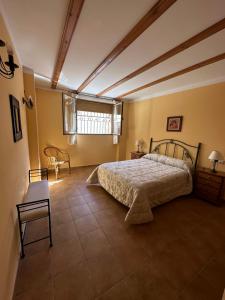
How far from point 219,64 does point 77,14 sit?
2.28 meters

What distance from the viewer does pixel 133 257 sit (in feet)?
4.91

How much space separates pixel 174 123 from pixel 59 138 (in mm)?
3446

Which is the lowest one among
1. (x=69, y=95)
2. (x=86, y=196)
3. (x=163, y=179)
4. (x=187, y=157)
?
(x=86, y=196)

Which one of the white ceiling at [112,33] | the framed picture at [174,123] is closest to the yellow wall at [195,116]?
the framed picture at [174,123]

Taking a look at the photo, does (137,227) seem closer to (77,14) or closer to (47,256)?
(47,256)

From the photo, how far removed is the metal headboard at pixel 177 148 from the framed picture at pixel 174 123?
1.08ft

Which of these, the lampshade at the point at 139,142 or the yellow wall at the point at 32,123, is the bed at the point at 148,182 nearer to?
the lampshade at the point at 139,142

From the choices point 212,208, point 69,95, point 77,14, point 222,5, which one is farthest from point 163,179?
point 69,95

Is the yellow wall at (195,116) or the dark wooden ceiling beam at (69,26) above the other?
the dark wooden ceiling beam at (69,26)

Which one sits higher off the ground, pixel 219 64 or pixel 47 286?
pixel 219 64

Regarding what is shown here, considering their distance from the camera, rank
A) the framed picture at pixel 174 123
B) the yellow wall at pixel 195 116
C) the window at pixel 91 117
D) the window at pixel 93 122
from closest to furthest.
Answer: the yellow wall at pixel 195 116
the framed picture at pixel 174 123
the window at pixel 91 117
the window at pixel 93 122

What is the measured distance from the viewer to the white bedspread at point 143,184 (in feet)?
6.53

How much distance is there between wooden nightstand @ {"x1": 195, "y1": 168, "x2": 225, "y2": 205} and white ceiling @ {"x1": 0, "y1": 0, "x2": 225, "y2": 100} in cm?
194

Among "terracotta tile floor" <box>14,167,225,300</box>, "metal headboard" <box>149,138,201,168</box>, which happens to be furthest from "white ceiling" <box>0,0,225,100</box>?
"terracotta tile floor" <box>14,167,225,300</box>
